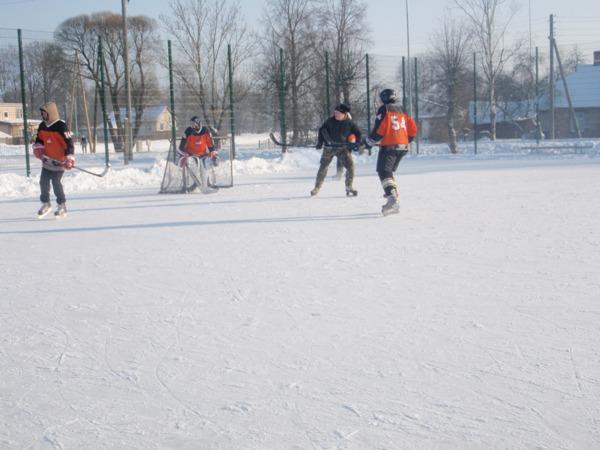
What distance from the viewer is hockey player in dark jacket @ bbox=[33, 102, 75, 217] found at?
9.34 meters

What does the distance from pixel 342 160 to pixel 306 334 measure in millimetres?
7505

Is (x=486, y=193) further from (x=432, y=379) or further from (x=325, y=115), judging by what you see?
(x=325, y=115)

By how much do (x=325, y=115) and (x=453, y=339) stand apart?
20381 millimetres

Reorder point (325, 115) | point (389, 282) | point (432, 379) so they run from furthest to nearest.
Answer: point (325, 115) < point (389, 282) < point (432, 379)

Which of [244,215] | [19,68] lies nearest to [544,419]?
[244,215]

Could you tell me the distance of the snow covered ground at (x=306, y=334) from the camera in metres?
2.59

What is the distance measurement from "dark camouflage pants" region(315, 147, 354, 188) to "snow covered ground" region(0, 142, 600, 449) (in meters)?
2.66

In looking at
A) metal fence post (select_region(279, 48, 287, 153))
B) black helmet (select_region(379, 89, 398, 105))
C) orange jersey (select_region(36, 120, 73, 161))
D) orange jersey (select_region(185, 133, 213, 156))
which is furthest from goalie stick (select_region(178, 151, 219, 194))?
metal fence post (select_region(279, 48, 287, 153))

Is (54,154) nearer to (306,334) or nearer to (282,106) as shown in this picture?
(306,334)

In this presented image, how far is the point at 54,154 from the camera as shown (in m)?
9.37

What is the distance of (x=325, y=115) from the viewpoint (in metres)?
23.5

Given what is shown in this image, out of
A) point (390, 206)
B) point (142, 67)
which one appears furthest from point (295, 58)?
point (390, 206)

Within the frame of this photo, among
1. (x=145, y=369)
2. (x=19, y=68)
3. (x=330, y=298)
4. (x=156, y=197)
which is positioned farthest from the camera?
(x=19, y=68)

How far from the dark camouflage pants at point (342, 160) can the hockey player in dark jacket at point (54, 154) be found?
3.72m
